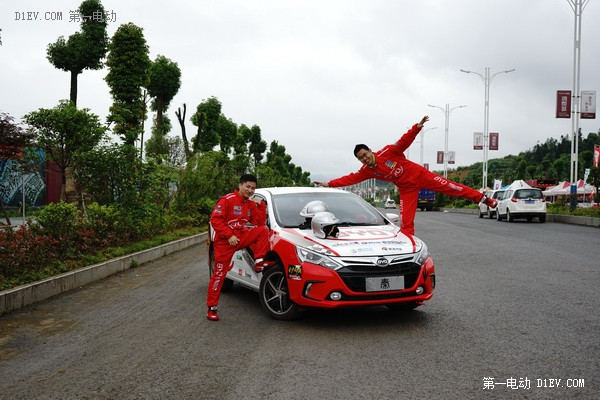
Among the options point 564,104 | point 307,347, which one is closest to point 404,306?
point 307,347

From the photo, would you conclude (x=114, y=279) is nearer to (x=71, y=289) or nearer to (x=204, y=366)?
(x=71, y=289)

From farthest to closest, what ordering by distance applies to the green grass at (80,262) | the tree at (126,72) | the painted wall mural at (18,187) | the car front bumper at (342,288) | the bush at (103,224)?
the painted wall mural at (18,187), the tree at (126,72), the bush at (103,224), the green grass at (80,262), the car front bumper at (342,288)

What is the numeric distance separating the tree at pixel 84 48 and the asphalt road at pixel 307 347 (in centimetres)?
1965

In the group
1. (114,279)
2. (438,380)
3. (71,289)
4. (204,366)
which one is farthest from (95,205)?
(438,380)

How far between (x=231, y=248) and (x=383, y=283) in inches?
74.7

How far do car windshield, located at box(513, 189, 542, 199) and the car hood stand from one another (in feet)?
74.7

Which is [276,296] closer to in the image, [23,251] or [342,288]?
[342,288]

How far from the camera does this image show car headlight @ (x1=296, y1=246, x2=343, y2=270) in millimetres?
5496

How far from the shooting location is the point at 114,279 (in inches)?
376

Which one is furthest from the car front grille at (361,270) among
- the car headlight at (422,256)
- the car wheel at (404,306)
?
the car wheel at (404,306)

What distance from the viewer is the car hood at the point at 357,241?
5.59 meters

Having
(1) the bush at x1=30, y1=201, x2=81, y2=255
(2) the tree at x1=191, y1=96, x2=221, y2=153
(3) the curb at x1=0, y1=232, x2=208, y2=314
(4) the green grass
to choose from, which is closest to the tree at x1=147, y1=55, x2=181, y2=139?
(2) the tree at x1=191, y1=96, x2=221, y2=153

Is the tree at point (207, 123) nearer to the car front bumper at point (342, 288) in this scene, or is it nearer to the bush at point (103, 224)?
the bush at point (103, 224)

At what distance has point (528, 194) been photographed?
2697cm
